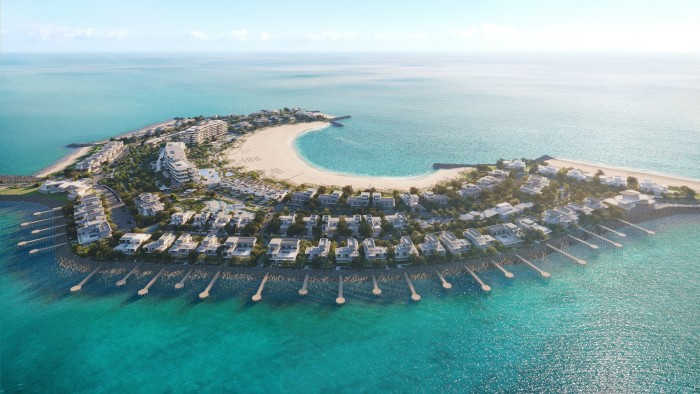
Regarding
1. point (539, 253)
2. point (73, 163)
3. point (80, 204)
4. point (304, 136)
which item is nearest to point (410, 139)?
point (304, 136)

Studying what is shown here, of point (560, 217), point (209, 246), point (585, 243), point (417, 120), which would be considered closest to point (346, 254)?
point (209, 246)

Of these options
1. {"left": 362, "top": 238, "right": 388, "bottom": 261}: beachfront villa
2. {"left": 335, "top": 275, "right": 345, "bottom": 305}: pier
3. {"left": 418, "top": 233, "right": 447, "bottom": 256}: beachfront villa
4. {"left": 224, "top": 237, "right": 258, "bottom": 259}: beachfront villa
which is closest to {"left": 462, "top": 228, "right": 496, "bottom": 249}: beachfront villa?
{"left": 418, "top": 233, "right": 447, "bottom": 256}: beachfront villa

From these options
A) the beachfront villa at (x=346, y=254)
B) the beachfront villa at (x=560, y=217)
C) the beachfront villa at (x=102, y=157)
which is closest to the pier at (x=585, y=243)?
the beachfront villa at (x=560, y=217)

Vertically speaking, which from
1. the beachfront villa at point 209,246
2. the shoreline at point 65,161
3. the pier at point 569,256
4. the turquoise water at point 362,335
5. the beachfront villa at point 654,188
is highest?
the shoreline at point 65,161

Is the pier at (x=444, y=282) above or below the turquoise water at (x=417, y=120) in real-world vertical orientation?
below

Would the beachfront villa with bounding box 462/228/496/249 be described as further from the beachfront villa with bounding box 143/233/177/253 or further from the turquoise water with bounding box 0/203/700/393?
the beachfront villa with bounding box 143/233/177/253

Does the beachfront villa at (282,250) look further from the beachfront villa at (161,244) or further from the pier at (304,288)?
the beachfront villa at (161,244)

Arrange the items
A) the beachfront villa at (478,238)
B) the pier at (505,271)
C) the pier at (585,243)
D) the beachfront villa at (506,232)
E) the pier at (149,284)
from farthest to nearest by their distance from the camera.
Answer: the beachfront villa at (506,232)
the pier at (585,243)
the beachfront villa at (478,238)
the pier at (505,271)
the pier at (149,284)
